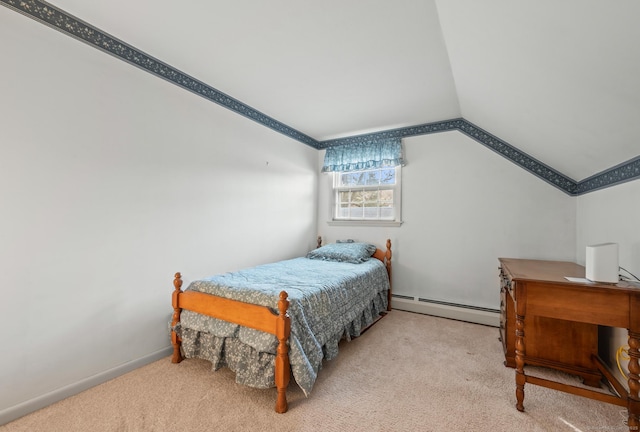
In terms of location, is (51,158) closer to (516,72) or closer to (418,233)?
(516,72)

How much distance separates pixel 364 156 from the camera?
12.6 feet

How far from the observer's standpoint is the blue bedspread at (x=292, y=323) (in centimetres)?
173

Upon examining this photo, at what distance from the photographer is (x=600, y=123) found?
166 centimetres

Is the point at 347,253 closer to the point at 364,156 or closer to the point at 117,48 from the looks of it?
the point at 364,156

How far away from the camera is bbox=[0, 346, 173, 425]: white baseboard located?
1.54 m

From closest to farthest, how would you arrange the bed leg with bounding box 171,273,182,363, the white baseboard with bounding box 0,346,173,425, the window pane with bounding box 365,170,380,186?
the white baseboard with bounding box 0,346,173,425, the bed leg with bounding box 171,273,182,363, the window pane with bounding box 365,170,380,186

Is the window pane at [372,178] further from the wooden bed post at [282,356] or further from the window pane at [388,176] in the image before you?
the wooden bed post at [282,356]

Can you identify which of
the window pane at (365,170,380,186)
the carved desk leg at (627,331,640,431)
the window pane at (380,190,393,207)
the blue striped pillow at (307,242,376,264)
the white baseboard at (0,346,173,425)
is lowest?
Answer: the white baseboard at (0,346,173,425)

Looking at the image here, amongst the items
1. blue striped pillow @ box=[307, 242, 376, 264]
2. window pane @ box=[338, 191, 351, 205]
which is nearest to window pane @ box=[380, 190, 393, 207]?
window pane @ box=[338, 191, 351, 205]

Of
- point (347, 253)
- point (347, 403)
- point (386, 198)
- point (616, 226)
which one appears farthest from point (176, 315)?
point (616, 226)

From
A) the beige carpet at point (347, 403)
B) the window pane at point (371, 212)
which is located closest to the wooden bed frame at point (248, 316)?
the beige carpet at point (347, 403)

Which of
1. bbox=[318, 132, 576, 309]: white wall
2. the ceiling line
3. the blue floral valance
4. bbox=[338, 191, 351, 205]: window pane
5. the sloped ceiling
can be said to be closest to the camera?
the sloped ceiling

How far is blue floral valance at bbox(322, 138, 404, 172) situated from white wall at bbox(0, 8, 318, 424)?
5.75 feet

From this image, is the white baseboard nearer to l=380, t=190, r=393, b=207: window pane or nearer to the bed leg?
the bed leg
